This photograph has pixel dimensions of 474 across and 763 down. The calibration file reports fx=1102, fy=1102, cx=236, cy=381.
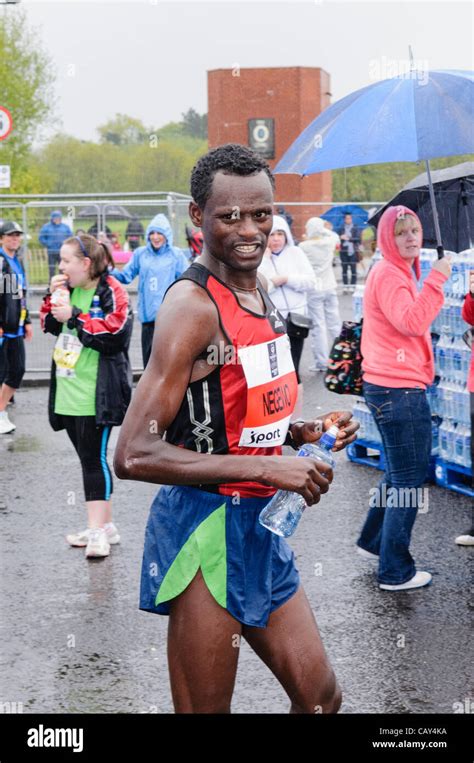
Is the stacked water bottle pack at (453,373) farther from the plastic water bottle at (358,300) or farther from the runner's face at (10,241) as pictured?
the runner's face at (10,241)

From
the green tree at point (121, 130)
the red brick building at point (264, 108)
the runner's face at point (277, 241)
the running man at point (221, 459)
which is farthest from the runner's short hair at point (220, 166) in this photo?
the green tree at point (121, 130)

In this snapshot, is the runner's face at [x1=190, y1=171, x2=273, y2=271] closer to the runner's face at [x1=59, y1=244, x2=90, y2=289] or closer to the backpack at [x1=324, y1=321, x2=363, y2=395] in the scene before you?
the runner's face at [x1=59, y1=244, x2=90, y2=289]

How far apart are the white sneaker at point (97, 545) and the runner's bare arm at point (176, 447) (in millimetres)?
3664

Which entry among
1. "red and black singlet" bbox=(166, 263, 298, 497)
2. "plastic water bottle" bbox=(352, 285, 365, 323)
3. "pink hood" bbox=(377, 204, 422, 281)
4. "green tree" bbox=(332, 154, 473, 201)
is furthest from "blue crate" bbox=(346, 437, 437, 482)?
"green tree" bbox=(332, 154, 473, 201)

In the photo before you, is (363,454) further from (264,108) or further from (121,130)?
(121,130)

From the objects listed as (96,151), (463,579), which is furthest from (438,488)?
(96,151)

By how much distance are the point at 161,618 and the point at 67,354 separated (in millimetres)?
1737

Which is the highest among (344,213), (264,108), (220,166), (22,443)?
(264,108)

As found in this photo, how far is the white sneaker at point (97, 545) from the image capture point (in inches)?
251

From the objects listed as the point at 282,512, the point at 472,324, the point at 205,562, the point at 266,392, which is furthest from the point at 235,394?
the point at 472,324

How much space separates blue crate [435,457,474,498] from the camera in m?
7.70

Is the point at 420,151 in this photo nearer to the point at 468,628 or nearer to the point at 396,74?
the point at 396,74

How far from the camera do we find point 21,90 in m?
35.5
